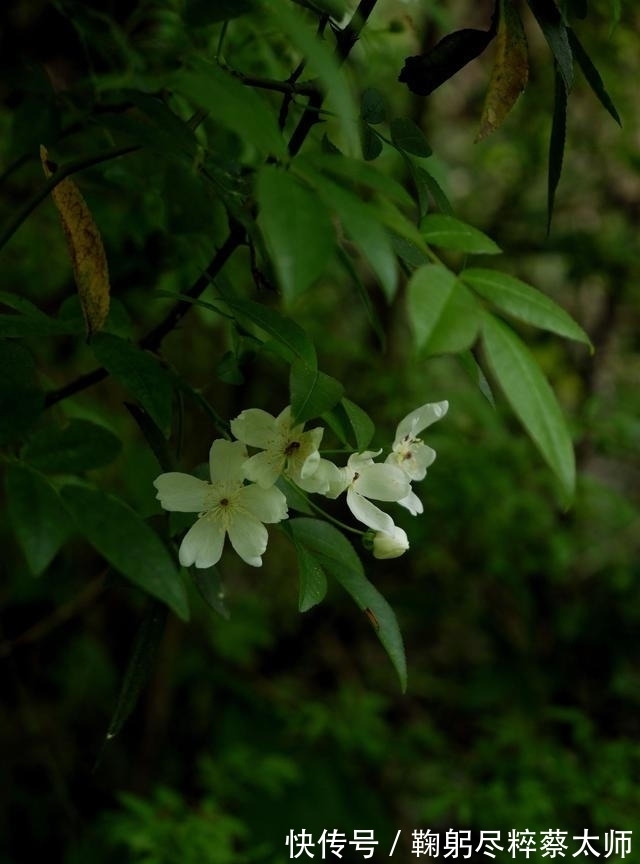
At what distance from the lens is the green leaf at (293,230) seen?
39 centimetres

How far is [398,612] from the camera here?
2020 millimetres

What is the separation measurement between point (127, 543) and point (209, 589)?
18cm

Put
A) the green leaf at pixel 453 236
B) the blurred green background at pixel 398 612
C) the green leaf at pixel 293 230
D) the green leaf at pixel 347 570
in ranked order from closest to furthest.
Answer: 1. the green leaf at pixel 293 230
2. the green leaf at pixel 453 236
3. the green leaf at pixel 347 570
4. the blurred green background at pixel 398 612

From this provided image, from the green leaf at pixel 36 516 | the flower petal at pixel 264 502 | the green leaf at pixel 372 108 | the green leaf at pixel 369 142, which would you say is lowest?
the green leaf at pixel 36 516

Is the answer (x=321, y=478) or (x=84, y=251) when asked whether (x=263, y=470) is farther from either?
(x=84, y=251)

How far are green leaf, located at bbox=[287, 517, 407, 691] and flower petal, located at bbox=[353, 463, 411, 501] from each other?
0.04 metres

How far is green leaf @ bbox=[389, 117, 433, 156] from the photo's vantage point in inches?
23.7

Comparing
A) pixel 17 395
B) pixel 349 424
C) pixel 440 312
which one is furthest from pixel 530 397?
pixel 17 395

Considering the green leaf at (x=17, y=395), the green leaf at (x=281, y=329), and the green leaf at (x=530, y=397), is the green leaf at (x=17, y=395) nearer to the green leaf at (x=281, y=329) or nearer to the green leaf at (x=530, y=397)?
the green leaf at (x=281, y=329)

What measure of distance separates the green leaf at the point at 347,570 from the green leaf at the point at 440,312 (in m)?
0.21

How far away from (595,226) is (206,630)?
129 cm

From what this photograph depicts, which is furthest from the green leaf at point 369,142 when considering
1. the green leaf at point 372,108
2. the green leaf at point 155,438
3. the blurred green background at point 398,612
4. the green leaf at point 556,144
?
the blurred green background at point 398,612

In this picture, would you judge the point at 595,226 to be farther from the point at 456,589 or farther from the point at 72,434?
the point at 72,434

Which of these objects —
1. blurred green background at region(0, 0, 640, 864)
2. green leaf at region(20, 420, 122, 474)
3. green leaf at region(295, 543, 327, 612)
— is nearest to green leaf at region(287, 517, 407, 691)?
green leaf at region(295, 543, 327, 612)
